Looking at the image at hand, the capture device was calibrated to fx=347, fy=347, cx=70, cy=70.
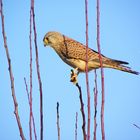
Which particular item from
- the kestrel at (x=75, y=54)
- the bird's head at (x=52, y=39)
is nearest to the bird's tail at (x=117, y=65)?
the kestrel at (x=75, y=54)

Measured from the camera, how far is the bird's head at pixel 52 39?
789 cm

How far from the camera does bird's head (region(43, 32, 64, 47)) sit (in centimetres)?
789

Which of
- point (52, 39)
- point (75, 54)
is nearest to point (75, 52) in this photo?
point (75, 54)

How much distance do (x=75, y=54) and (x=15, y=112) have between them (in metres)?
4.71

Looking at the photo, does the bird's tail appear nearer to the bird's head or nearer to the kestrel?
the kestrel

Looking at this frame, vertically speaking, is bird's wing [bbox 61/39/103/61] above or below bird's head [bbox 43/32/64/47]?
below

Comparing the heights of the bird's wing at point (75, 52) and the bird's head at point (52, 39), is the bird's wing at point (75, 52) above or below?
below

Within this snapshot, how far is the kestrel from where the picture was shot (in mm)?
6273

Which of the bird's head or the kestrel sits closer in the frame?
the kestrel

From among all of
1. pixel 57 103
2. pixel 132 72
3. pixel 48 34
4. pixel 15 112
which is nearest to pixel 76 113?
pixel 57 103

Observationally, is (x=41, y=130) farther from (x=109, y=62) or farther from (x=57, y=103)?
(x=109, y=62)

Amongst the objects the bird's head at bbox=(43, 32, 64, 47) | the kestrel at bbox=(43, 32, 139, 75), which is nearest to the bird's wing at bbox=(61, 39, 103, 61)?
the kestrel at bbox=(43, 32, 139, 75)

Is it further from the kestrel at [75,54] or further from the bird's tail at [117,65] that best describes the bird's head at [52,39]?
the bird's tail at [117,65]

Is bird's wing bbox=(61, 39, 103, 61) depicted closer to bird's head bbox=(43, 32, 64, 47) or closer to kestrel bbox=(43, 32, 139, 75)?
kestrel bbox=(43, 32, 139, 75)
